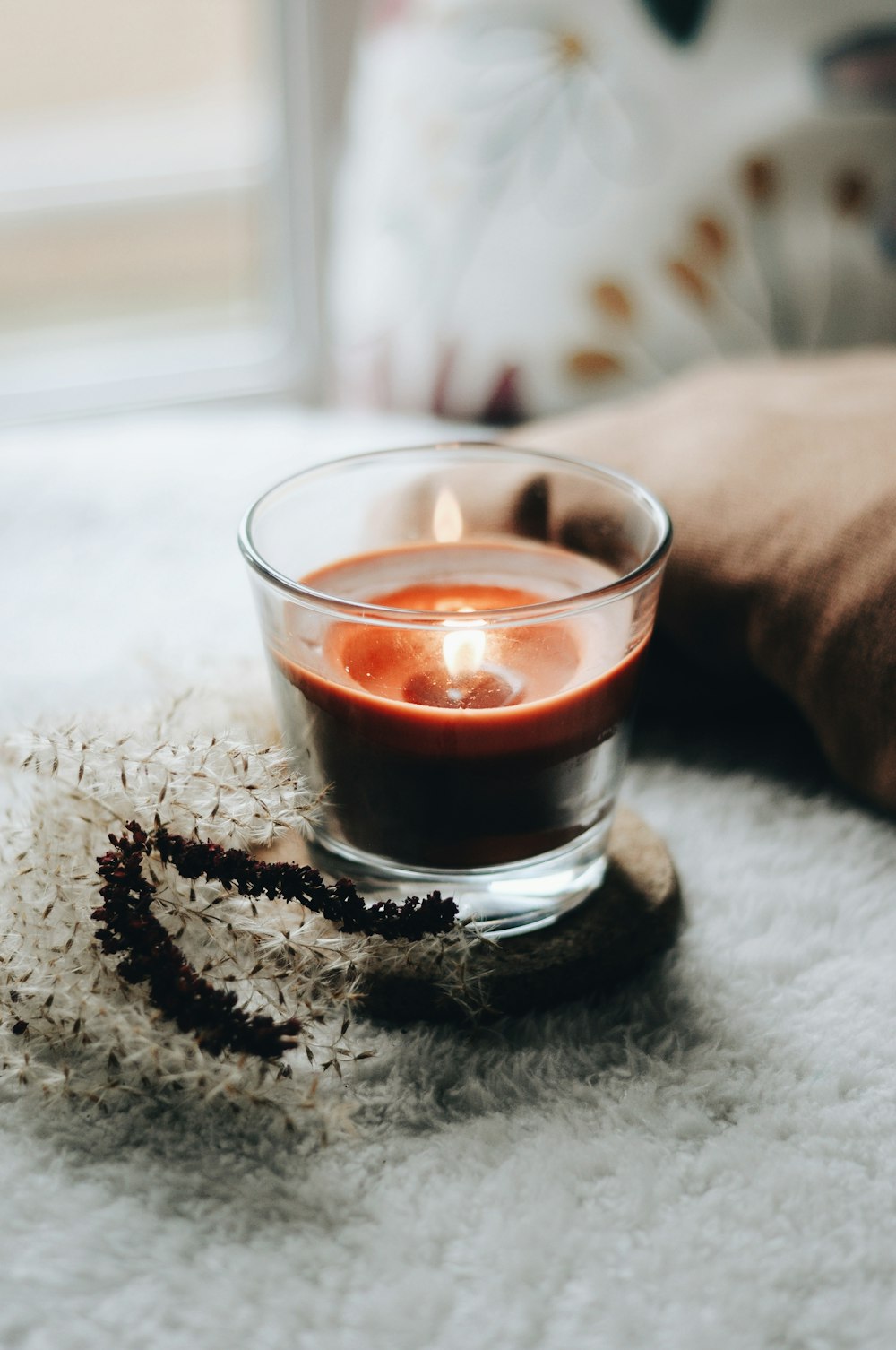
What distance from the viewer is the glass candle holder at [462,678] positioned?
17.2 inches

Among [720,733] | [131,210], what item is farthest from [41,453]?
[720,733]

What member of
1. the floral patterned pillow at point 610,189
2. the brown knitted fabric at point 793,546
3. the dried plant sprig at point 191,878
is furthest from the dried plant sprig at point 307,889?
the floral patterned pillow at point 610,189

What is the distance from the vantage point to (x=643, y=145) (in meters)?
0.83

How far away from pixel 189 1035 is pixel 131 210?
113 cm

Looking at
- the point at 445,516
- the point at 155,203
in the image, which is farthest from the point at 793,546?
the point at 155,203

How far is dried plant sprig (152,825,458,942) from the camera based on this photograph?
0.42 meters

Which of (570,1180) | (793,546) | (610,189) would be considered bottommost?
(570,1180)

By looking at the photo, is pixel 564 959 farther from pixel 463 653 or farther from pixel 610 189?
pixel 610 189

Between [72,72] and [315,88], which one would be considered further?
[72,72]

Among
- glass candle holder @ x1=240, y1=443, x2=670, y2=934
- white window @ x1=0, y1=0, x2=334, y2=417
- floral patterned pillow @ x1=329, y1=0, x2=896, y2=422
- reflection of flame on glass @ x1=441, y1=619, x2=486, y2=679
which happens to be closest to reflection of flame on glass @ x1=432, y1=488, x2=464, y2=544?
glass candle holder @ x1=240, y1=443, x2=670, y2=934

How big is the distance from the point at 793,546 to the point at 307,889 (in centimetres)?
31

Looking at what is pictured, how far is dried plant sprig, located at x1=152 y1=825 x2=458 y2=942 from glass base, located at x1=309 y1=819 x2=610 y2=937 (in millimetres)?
41

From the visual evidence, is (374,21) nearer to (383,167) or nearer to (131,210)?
(383,167)

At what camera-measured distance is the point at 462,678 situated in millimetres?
439
